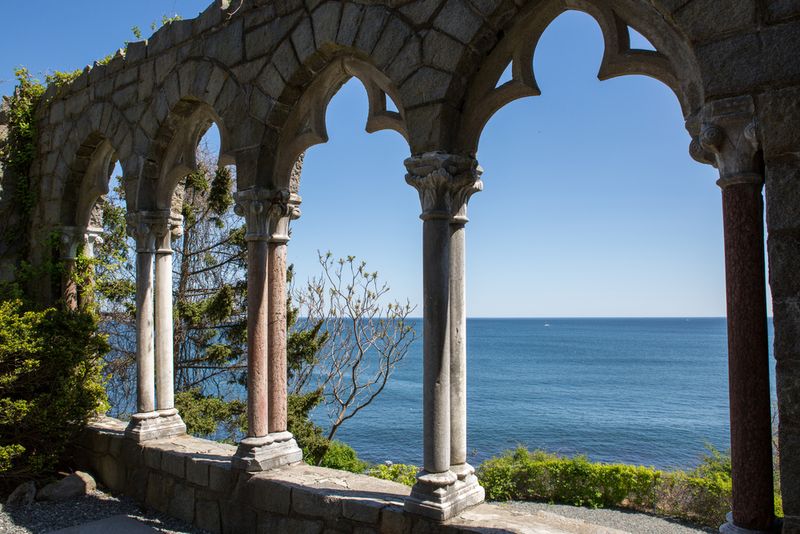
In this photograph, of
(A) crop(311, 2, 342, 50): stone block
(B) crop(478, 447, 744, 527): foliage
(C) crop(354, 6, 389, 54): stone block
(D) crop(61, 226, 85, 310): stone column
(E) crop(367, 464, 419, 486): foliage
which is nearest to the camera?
(C) crop(354, 6, 389, 54): stone block

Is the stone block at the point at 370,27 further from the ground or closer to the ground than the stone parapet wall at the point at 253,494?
further from the ground

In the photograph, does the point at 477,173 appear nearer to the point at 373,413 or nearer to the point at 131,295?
the point at 131,295

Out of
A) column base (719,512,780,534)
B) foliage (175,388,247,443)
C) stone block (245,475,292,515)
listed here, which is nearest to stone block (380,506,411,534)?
stone block (245,475,292,515)

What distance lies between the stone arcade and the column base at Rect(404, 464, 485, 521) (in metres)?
0.01

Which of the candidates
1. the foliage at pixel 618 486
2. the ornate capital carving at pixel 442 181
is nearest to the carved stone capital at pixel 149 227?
the ornate capital carving at pixel 442 181

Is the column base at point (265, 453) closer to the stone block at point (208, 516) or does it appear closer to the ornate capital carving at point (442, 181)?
the stone block at point (208, 516)

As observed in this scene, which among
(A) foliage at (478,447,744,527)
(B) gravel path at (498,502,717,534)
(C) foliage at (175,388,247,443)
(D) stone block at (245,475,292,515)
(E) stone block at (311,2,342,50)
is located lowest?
(B) gravel path at (498,502,717,534)

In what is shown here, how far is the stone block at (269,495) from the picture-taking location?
4.17m

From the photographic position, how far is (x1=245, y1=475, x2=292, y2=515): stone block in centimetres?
417

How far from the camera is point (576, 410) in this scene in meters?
34.2

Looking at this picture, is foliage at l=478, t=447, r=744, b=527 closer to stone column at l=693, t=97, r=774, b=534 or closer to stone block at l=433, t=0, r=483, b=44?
stone column at l=693, t=97, r=774, b=534

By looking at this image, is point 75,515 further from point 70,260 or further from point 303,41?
point 303,41

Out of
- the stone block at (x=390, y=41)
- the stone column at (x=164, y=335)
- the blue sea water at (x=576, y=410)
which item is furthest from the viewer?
the blue sea water at (x=576, y=410)

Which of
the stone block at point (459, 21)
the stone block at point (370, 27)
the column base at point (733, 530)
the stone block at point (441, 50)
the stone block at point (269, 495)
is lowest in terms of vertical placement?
the stone block at point (269, 495)
